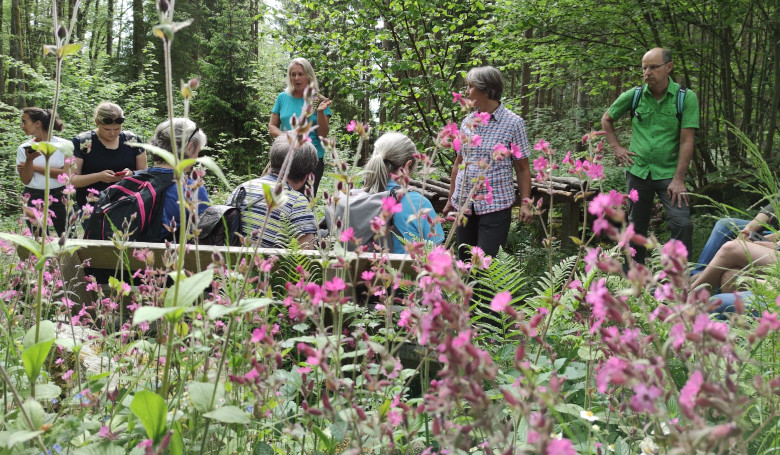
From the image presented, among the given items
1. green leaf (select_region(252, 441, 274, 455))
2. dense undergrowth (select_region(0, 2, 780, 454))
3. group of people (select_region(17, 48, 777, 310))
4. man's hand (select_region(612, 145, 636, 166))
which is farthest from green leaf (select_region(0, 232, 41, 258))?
man's hand (select_region(612, 145, 636, 166))

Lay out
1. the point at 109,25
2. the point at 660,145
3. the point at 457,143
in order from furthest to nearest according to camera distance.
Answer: the point at 109,25
the point at 660,145
the point at 457,143

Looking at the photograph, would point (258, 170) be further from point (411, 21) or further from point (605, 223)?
point (605, 223)

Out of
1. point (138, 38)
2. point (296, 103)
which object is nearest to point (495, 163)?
point (296, 103)

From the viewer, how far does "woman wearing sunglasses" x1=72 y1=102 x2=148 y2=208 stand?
5188 mm

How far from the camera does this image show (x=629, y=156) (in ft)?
18.6

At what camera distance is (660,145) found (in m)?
5.37

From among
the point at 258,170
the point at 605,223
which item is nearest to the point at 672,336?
the point at 605,223

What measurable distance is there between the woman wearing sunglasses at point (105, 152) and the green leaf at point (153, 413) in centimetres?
442

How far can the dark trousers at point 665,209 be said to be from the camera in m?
5.15

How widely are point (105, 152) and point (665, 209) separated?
505 cm

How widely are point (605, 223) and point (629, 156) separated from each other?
5196 millimetres

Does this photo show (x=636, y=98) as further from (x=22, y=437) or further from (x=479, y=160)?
(x=22, y=437)

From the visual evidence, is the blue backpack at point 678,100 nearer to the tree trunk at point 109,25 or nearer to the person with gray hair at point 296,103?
the person with gray hair at point 296,103

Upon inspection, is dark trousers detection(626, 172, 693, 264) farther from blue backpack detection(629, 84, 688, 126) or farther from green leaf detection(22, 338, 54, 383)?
green leaf detection(22, 338, 54, 383)
